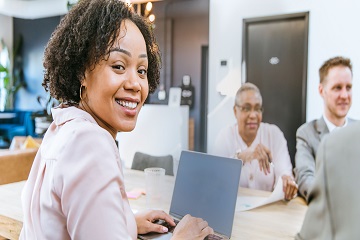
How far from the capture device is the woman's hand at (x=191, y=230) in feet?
3.34

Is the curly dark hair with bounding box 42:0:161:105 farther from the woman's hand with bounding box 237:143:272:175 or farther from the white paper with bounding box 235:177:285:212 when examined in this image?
the woman's hand with bounding box 237:143:272:175

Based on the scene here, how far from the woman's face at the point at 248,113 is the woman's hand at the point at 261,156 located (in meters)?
0.10

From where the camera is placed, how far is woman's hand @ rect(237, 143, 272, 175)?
256 cm

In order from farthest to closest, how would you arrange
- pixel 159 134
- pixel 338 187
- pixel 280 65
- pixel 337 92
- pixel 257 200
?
pixel 159 134 < pixel 280 65 < pixel 337 92 < pixel 257 200 < pixel 338 187

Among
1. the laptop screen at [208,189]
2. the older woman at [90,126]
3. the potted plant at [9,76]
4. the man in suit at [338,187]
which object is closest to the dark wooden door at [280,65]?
the laptop screen at [208,189]

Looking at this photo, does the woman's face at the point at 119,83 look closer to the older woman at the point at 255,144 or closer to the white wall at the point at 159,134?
the older woman at the point at 255,144

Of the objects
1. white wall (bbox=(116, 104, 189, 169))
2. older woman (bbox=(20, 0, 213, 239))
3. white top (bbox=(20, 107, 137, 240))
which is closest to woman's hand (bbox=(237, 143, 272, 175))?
white wall (bbox=(116, 104, 189, 169))

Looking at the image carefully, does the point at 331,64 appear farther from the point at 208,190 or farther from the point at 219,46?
the point at 208,190

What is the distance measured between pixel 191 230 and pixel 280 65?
5.62 ft

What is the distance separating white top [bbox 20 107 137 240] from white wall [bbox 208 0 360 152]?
1.78m

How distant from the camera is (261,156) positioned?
8.50ft

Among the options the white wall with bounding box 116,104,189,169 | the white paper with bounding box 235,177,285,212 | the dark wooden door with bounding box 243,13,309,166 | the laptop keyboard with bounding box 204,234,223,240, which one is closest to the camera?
the laptop keyboard with bounding box 204,234,223,240

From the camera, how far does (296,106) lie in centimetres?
241

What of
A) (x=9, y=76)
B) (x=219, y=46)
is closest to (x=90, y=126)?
(x=219, y=46)
